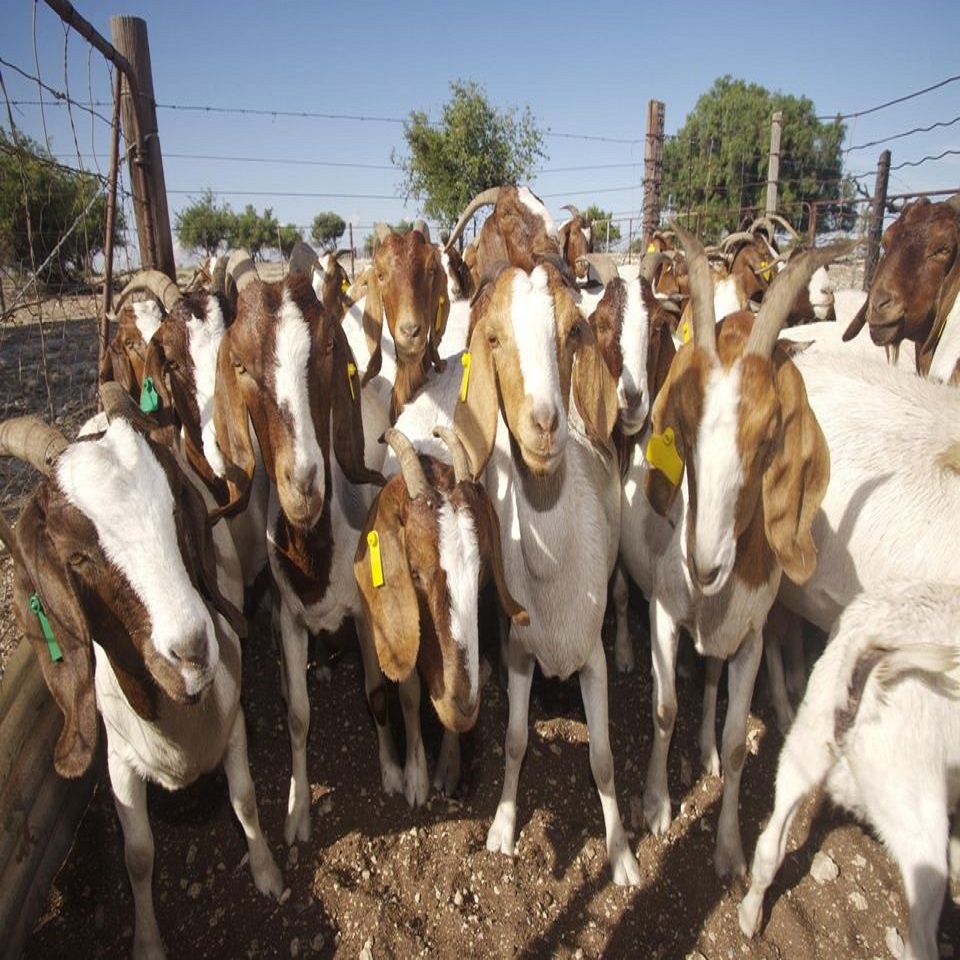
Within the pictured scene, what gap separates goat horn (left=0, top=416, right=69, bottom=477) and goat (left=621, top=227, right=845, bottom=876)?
2.28 m

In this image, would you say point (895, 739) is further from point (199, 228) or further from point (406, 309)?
point (199, 228)

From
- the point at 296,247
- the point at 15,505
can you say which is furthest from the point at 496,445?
the point at 15,505

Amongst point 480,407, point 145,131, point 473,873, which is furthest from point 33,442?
point 145,131

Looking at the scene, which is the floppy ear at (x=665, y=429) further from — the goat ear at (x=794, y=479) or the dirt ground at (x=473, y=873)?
the dirt ground at (x=473, y=873)

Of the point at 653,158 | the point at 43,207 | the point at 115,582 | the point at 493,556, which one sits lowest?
the point at 493,556

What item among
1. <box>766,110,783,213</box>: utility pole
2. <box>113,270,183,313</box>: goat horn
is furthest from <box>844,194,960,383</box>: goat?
<box>766,110,783,213</box>: utility pole

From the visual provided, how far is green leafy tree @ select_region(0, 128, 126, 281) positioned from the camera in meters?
3.33

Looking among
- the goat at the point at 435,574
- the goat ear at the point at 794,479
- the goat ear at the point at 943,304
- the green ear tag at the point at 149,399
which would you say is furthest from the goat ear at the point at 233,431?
the goat ear at the point at 943,304

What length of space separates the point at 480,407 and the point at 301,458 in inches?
Answer: 30.3

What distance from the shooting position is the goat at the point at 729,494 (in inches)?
102

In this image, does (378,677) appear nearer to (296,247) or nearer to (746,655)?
(746,655)

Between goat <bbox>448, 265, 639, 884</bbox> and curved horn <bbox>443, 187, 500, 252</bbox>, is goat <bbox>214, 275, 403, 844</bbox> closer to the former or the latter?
goat <bbox>448, 265, 639, 884</bbox>

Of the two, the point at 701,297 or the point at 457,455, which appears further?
the point at 701,297

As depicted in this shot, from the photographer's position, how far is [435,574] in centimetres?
248
